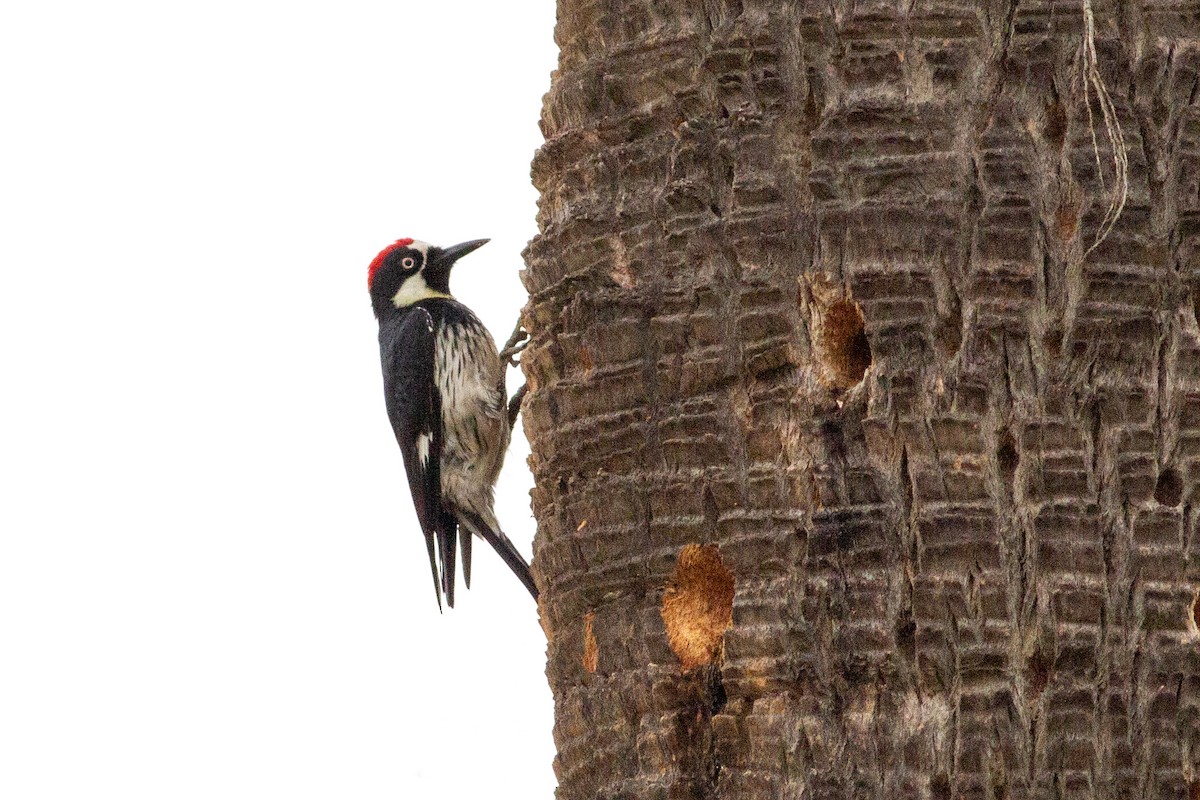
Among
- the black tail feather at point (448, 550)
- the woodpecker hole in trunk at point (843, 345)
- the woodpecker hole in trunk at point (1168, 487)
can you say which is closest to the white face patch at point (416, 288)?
the black tail feather at point (448, 550)

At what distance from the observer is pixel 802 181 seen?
9.65 feet

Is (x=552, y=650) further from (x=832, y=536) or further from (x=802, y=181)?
(x=802, y=181)

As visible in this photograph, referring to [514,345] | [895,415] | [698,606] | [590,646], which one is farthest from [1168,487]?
[514,345]

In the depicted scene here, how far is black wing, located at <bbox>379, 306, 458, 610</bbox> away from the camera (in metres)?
6.67

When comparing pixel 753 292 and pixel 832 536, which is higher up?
pixel 753 292

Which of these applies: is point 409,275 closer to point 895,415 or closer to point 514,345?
point 514,345

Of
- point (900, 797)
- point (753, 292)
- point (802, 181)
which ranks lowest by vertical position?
point (900, 797)

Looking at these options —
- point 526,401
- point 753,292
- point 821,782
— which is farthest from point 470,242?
point 821,782

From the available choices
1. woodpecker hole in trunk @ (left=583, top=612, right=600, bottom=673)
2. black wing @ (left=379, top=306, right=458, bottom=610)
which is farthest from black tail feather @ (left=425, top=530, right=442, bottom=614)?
woodpecker hole in trunk @ (left=583, top=612, right=600, bottom=673)

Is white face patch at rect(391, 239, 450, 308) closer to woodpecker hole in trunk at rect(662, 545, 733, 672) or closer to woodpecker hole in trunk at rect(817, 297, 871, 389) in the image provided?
woodpecker hole in trunk at rect(662, 545, 733, 672)

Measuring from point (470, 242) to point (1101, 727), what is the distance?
194 inches

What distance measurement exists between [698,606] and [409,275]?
451 centimetres

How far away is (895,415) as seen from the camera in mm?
2768

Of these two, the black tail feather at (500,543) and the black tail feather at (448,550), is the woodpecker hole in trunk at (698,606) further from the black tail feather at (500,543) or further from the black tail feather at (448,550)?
the black tail feather at (448,550)
